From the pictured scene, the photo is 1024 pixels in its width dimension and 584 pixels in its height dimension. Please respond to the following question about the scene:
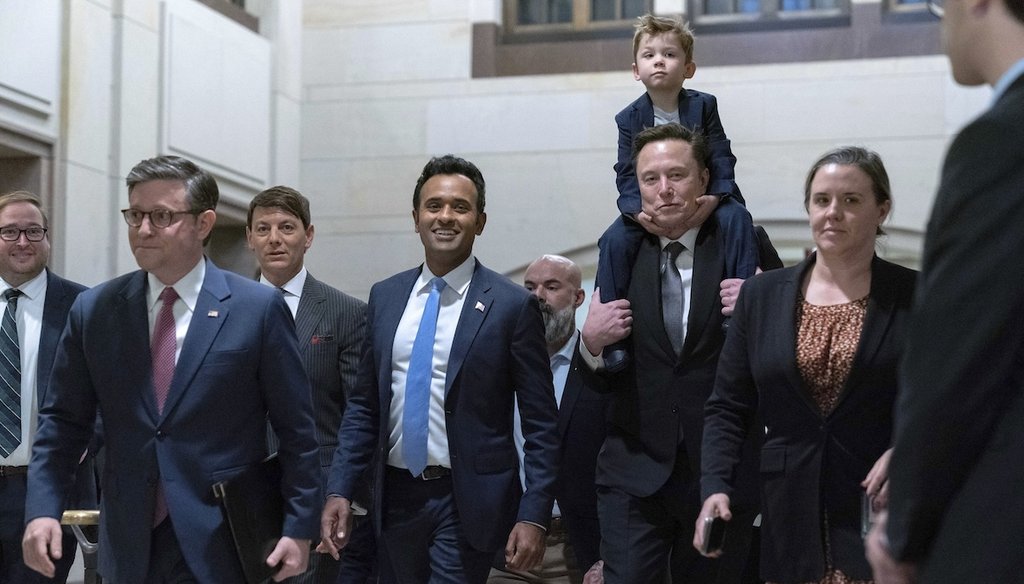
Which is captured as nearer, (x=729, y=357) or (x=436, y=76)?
(x=729, y=357)

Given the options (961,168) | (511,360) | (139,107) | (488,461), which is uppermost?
(139,107)

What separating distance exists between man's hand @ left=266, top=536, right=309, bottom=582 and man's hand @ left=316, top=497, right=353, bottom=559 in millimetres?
473

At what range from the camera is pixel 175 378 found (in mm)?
4238

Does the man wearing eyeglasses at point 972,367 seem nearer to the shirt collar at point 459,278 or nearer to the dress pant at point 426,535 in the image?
the dress pant at point 426,535

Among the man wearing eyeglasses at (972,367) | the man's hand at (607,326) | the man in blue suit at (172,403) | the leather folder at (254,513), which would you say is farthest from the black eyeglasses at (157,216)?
the man wearing eyeglasses at (972,367)

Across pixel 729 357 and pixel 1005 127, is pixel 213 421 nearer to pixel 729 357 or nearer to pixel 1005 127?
pixel 729 357

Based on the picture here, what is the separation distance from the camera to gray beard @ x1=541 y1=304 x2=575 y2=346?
6777 millimetres

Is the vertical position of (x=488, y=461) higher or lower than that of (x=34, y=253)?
lower

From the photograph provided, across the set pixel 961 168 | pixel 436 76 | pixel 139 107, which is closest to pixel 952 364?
pixel 961 168

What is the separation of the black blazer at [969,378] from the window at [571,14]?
10.2 meters

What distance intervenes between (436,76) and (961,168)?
34.3ft

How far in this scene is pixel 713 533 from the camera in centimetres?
398

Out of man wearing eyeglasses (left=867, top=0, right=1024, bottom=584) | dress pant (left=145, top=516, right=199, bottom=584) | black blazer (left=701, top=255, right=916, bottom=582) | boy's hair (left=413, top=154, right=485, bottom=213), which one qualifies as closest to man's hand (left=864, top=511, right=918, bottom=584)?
man wearing eyeglasses (left=867, top=0, right=1024, bottom=584)

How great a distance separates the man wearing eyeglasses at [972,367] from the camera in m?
1.97
